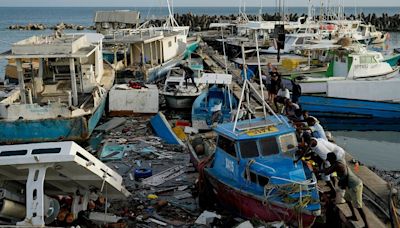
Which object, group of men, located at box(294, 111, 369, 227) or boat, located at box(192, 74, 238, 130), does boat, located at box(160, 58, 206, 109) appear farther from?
group of men, located at box(294, 111, 369, 227)

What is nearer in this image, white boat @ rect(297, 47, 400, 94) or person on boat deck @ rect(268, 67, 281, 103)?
person on boat deck @ rect(268, 67, 281, 103)

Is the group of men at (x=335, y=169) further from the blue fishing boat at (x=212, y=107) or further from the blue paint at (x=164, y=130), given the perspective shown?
the blue paint at (x=164, y=130)

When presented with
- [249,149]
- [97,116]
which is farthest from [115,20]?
[249,149]

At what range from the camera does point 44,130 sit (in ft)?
49.1

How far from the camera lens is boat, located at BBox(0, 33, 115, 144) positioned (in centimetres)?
1497

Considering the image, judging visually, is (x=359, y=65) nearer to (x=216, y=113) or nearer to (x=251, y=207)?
(x=216, y=113)

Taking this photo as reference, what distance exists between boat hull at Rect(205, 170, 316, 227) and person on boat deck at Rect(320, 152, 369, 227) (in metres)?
0.86

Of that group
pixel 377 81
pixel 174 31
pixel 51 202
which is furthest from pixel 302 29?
pixel 51 202

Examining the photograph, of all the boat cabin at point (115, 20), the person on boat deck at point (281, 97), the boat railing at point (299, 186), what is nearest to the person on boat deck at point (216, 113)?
the person on boat deck at point (281, 97)

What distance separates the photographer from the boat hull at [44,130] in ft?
Answer: 48.8

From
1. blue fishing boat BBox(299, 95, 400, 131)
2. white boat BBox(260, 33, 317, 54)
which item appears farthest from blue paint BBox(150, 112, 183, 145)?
white boat BBox(260, 33, 317, 54)

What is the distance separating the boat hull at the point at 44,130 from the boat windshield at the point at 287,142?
7.55 metres

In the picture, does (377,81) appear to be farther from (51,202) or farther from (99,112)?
(51,202)

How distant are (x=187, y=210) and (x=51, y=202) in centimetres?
275
